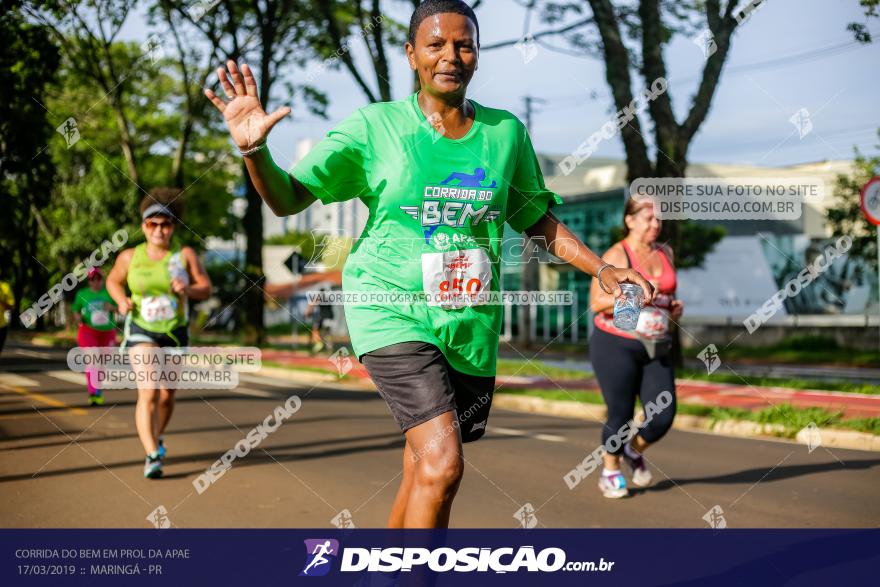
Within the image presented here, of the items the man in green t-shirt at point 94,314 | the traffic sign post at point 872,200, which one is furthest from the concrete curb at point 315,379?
the traffic sign post at point 872,200

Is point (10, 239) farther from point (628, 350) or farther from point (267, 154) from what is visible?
point (267, 154)

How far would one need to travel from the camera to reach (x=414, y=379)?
282 cm

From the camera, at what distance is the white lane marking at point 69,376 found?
1465cm

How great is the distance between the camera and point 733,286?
39.5m

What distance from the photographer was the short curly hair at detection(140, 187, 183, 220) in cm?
621

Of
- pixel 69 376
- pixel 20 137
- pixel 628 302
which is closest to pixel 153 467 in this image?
pixel 628 302

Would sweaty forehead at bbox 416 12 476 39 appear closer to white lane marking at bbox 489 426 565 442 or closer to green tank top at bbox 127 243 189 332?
green tank top at bbox 127 243 189 332

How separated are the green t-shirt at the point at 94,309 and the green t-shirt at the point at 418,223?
9317mm

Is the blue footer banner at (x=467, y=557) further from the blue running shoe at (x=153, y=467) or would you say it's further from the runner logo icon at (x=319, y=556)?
the blue running shoe at (x=153, y=467)

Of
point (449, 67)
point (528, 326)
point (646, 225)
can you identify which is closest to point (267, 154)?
point (449, 67)

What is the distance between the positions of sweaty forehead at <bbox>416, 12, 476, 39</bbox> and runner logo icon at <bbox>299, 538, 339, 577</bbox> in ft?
6.96

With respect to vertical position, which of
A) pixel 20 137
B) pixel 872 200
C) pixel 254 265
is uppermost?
pixel 20 137

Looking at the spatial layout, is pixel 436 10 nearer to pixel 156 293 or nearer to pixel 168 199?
pixel 168 199

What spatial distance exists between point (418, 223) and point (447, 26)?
0.64 metres
